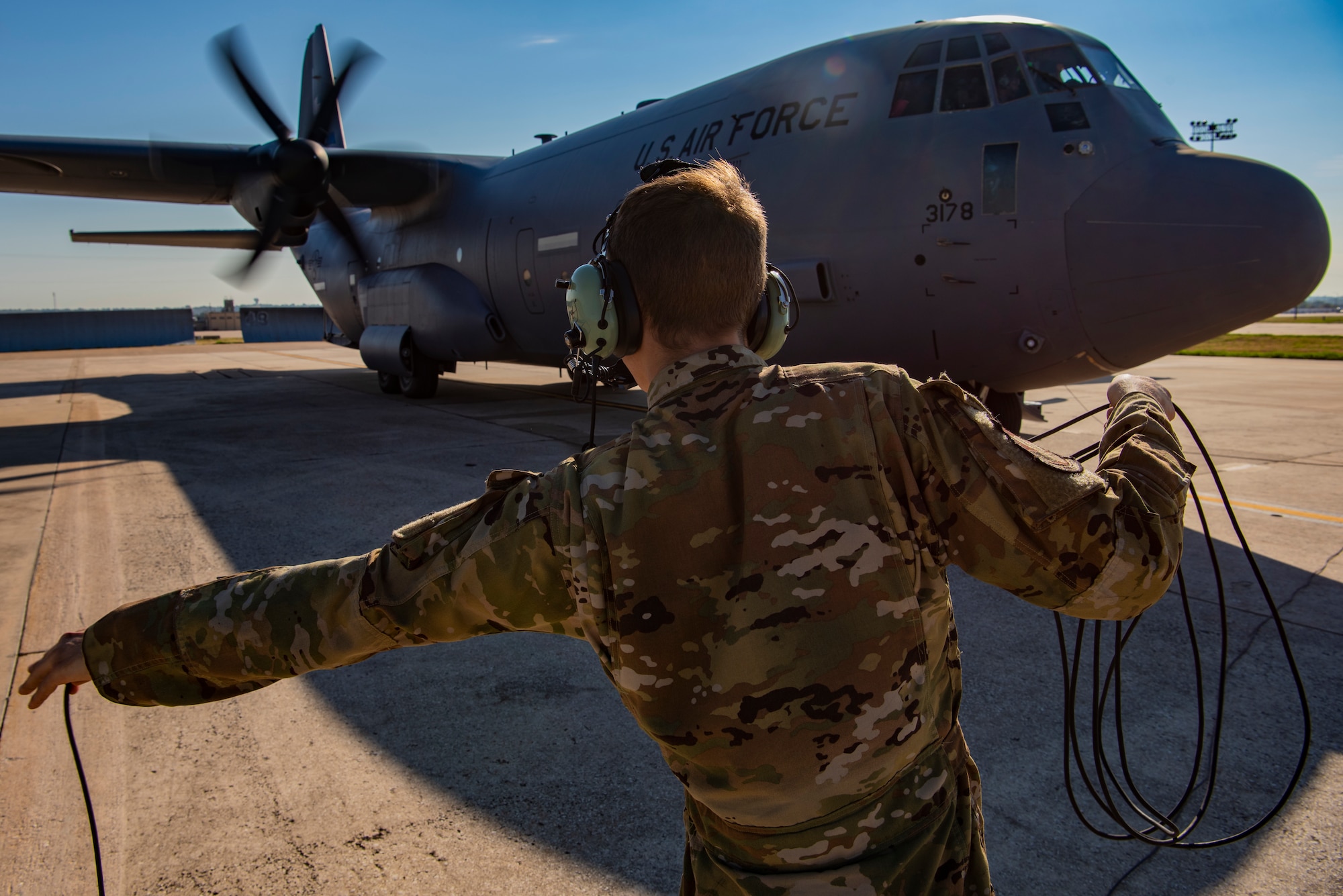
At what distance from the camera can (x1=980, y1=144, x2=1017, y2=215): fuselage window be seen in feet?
20.4

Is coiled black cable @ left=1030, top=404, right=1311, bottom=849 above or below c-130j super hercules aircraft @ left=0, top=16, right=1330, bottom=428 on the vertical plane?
below

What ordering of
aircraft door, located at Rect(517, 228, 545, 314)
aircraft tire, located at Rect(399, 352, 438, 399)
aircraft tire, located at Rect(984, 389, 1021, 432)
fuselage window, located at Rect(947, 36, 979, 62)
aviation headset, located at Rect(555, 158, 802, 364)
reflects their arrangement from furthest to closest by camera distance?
aircraft tire, located at Rect(399, 352, 438, 399)
aircraft door, located at Rect(517, 228, 545, 314)
aircraft tire, located at Rect(984, 389, 1021, 432)
fuselage window, located at Rect(947, 36, 979, 62)
aviation headset, located at Rect(555, 158, 802, 364)

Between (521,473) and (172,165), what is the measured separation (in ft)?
48.4

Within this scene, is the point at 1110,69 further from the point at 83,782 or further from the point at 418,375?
the point at 418,375

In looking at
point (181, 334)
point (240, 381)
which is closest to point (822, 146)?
point (240, 381)

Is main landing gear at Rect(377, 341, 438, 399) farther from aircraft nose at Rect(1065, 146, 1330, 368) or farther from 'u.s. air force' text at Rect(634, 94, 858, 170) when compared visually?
aircraft nose at Rect(1065, 146, 1330, 368)

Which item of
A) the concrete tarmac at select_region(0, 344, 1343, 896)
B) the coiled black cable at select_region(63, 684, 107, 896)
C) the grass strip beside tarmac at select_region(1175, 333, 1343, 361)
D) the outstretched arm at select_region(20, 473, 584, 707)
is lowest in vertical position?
the concrete tarmac at select_region(0, 344, 1343, 896)

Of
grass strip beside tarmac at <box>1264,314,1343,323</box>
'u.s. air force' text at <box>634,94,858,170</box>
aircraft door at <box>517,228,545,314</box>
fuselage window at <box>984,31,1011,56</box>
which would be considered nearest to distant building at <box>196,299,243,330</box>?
aircraft door at <box>517,228,545,314</box>

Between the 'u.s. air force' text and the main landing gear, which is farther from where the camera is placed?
the main landing gear

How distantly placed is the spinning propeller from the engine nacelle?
176cm

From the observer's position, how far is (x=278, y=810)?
2865 mm

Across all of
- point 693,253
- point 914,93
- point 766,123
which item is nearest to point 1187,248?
point 914,93

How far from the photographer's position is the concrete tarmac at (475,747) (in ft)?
8.39

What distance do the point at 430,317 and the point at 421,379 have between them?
1.49 m
